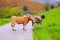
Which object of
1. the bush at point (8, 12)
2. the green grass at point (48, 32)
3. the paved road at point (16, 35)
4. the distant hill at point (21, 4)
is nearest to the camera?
the paved road at point (16, 35)

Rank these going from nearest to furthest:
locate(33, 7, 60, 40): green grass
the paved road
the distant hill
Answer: the paved road < locate(33, 7, 60, 40): green grass < the distant hill

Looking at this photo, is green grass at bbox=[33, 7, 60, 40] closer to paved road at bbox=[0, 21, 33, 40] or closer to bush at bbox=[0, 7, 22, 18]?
paved road at bbox=[0, 21, 33, 40]

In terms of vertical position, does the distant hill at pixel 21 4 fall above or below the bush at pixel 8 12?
above

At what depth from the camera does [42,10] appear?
1089 inches

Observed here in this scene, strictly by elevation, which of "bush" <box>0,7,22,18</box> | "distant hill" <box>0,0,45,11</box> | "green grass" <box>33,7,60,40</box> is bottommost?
"green grass" <box>33,7,60,40</box>

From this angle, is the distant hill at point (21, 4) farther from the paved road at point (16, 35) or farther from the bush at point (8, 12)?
the paved road at point (16, 35)

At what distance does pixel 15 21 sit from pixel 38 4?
1670 centimetres

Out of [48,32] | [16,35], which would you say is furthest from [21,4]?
[16,35]

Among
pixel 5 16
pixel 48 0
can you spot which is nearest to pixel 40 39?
pixel 5 16

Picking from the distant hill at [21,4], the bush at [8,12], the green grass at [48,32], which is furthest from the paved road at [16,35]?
the distant hill at [21,4]

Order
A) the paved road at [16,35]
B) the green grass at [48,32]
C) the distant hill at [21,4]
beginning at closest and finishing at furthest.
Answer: the paved road at [16,35] → the green grass at [48,32] → the distant hill at [21,4]

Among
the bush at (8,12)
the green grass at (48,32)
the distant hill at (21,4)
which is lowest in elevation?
the green grass at (48,32)

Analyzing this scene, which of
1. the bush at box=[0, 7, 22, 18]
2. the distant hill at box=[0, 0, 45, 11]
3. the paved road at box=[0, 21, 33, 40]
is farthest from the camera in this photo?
the distant hill at box=[0, 0, 45, 11]

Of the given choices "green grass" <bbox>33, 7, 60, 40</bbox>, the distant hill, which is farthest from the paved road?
the distant hill
